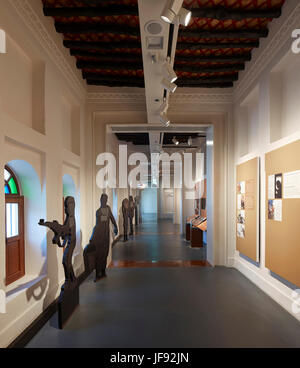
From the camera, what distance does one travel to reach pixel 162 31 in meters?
2.80

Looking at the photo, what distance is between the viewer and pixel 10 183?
3275mm

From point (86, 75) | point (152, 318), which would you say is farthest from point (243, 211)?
point (86, 75)

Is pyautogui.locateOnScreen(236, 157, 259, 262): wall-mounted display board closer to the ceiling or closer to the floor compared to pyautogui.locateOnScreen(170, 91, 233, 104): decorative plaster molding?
closer to the floor

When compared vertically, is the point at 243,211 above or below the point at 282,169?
below

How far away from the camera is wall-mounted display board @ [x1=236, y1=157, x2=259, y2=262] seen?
14.5 ft

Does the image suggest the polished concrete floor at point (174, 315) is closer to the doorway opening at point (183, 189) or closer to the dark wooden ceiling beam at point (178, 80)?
the doorway opening at point (183, 189)

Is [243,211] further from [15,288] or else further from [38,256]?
[15,288]

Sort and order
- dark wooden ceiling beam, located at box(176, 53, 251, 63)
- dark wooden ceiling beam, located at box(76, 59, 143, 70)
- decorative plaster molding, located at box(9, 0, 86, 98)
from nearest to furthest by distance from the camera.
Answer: decorative plaster molding, located at box(9, 0, 86, 98), dark wooden ceiling beam, located at box(176, 53, 251, 63), dark wooden ceiling beam, located at box(76, 59, 143, 70)

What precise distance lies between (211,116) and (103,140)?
2.94m

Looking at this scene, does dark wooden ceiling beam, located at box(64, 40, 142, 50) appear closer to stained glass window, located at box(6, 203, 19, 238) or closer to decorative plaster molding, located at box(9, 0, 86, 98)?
decorative plaster molding, located at box(9, 0, 86, 98)

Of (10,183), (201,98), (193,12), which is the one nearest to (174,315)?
(10,183)

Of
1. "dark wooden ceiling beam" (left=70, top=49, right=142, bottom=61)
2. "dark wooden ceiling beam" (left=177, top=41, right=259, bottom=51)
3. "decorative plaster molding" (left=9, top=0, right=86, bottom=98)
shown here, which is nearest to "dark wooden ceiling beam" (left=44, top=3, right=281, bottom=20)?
"decorative plaster molding" (left=9, top=0, right=86, bottom=98)

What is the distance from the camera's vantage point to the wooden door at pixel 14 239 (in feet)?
10.4
